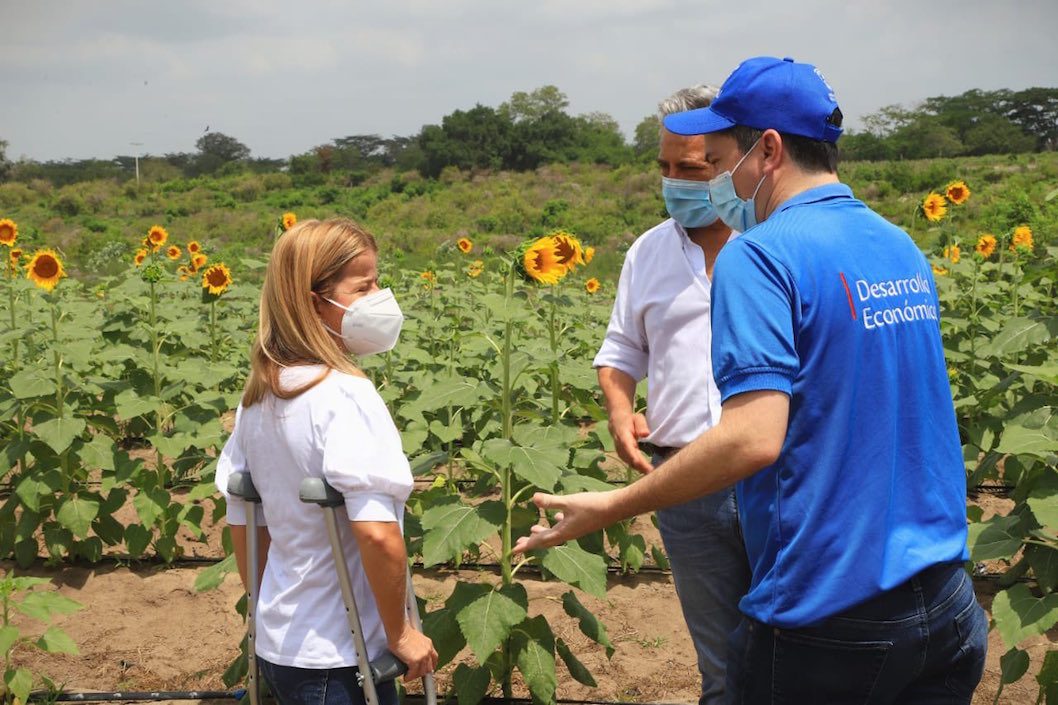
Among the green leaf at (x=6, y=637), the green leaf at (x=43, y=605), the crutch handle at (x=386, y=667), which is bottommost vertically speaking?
the green leaf at (x=6, y=637)

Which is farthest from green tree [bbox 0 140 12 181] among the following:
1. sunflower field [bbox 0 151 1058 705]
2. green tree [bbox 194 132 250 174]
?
sunflower field [bbox 0 151 1058 705]

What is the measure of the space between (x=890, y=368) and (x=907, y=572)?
32cm

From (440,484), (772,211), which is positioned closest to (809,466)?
(772,211)

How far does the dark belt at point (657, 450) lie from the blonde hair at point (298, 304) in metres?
0.89

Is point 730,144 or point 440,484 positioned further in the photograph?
point 440,484

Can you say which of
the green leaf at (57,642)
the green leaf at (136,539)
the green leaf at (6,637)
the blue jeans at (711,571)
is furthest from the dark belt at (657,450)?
the green leaf at (136,539)

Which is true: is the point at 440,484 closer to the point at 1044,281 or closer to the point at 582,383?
the point at 582,383

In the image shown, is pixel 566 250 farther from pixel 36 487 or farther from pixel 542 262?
pixel 36 487

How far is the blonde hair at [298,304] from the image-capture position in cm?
198

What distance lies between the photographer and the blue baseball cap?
1.66 m

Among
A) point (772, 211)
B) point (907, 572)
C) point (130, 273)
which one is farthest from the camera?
point (130, 273)

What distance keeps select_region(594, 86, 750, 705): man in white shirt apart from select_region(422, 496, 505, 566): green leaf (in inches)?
17.1

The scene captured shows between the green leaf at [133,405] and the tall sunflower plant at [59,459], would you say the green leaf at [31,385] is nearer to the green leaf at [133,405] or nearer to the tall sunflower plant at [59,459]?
the tall sunflower plant at [59,459]

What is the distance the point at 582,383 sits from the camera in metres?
3.49
